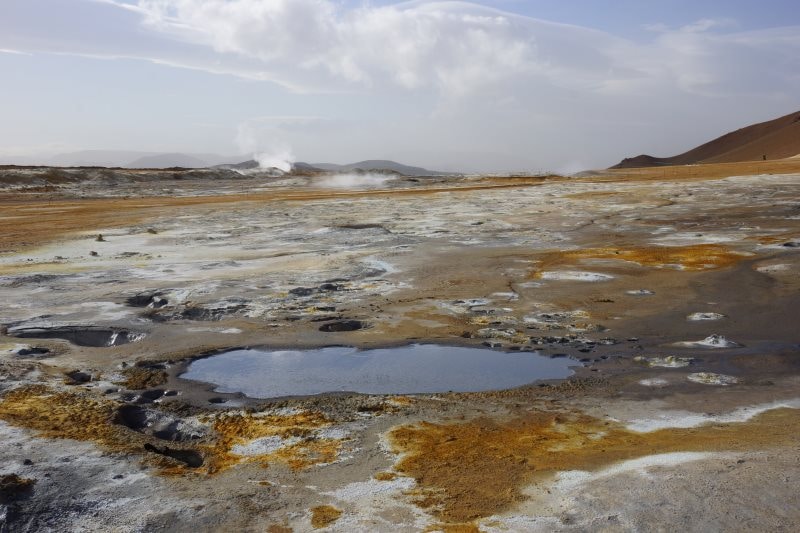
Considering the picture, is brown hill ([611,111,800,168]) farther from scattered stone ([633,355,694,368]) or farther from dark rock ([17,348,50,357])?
dark rock ([17,348,50,357])

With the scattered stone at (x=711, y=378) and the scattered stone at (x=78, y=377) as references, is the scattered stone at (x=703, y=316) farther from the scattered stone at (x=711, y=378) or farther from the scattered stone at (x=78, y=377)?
the scattered stone at (x=78, y=377)

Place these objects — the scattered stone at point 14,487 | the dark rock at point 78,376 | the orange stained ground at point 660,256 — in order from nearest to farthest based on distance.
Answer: the scattered stone at point 14,487 < the dark rock at point 78,376 < the orange stained ground at point 660,256

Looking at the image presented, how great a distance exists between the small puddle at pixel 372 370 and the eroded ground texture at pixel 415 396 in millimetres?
220

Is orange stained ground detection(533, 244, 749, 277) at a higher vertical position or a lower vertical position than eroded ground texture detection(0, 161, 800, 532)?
higher

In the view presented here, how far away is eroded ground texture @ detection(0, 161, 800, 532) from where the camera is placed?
395 centimetres

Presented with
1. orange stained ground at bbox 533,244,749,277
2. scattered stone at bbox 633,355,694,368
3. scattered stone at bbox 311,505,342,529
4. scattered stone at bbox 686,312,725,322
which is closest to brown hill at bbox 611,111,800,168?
orange stained ground at bbox 533,244,749,277

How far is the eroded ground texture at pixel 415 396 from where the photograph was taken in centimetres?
395

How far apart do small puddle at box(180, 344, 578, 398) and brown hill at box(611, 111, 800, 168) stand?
57.1m

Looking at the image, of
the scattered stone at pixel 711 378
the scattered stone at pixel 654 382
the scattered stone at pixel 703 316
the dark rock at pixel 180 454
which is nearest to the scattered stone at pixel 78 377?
the dark rock at pixel 180 454

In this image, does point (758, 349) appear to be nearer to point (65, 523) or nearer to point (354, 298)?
point (354, 298)

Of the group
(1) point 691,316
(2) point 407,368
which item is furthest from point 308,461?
(1) point 691,316

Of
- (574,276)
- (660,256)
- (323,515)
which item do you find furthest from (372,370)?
(660,256)

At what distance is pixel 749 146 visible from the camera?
70500 mm

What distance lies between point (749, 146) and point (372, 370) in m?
73.7
